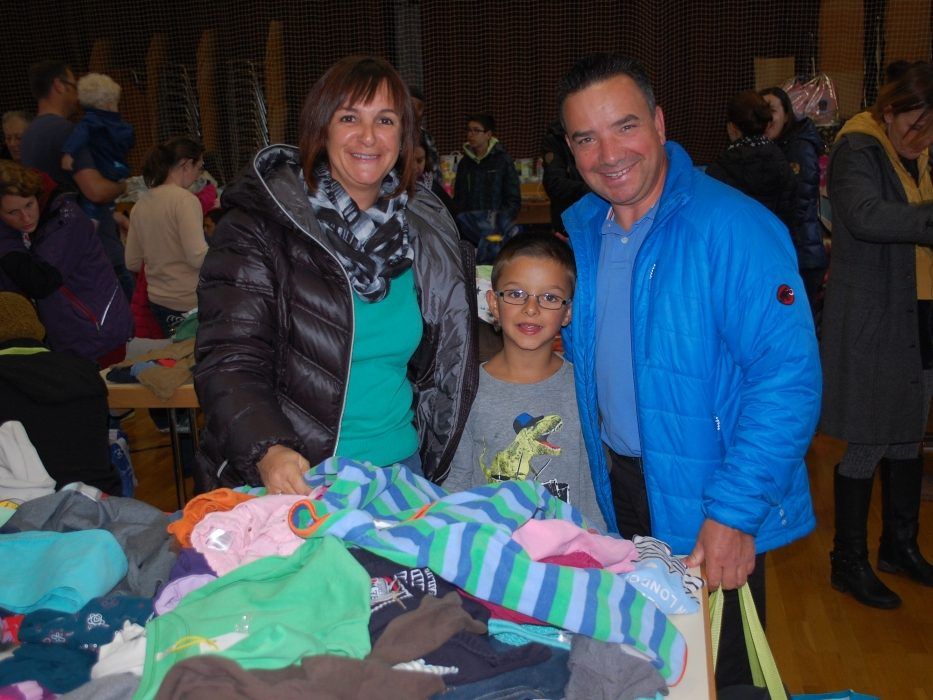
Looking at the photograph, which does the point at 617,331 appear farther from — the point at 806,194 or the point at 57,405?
the point at 806,194

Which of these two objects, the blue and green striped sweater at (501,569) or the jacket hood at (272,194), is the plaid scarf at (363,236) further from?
the blue and green striped sweater at (501,569)

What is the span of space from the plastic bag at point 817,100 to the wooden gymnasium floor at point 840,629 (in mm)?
3776

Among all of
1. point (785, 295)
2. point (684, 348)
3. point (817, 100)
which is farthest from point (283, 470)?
point (817, 100)

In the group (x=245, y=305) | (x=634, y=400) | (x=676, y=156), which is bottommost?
(x=634, y=400)

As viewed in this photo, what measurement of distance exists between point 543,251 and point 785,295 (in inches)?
22.9

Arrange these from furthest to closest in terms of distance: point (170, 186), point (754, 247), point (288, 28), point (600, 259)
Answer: point (288, 28), point (170, 186), point (600, 259), point (754, 247)

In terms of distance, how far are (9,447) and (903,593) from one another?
2.93m

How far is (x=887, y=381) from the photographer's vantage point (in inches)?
113

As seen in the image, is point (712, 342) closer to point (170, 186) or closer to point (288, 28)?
point (170, 186)

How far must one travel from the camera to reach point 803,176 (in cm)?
463

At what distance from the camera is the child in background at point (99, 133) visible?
479cm

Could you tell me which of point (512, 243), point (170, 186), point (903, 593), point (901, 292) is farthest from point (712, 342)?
point (170, 186)

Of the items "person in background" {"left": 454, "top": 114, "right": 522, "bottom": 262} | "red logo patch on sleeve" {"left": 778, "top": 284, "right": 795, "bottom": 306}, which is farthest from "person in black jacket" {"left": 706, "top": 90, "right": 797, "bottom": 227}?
"red logo patch on sleeve" {"left": 778, "top": 284, "right": 795, "bottom": 306}

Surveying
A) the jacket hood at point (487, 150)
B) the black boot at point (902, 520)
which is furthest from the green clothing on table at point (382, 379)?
the jacket hood at point (487, 150)
